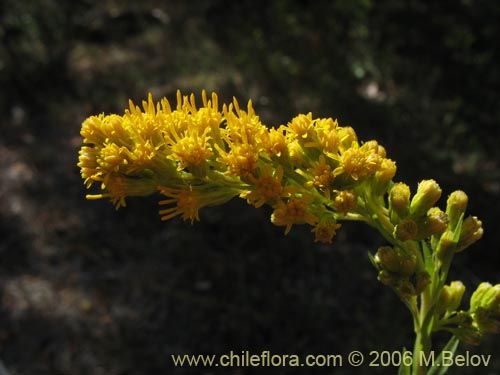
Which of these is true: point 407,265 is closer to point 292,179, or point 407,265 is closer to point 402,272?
point 402,272

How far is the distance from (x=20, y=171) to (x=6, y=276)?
1.38 metres

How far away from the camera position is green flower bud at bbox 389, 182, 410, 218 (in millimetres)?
1566

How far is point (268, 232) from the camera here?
4.35 metres

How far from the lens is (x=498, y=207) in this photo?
Result: 3986 mm

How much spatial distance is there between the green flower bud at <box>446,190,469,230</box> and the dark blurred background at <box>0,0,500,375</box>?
1.93 metres

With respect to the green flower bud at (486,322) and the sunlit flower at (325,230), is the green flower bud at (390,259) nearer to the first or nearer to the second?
the sunlit flower at (325,230)

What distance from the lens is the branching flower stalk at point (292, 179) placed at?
4.97ft

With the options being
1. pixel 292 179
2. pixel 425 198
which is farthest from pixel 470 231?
pixel 292 179

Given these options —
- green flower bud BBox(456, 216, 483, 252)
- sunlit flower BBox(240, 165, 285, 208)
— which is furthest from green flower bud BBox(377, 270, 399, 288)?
sunlit flower BBox(240, 165, 285, 208)

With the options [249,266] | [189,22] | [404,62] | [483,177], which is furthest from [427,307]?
[189,22]

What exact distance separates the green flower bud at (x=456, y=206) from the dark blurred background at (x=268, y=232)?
1929 millimetres

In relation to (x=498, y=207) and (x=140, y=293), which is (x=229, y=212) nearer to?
(x=140, y=293)

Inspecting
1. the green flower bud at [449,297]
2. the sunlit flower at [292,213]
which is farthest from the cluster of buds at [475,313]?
the sunlit flower at [292,213]

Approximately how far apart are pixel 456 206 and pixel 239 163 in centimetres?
70
